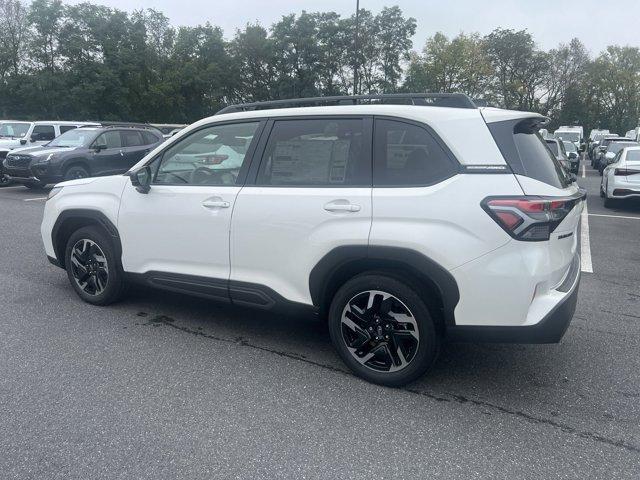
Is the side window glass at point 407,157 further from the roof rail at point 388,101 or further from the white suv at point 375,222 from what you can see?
the roof rail at point 388,101

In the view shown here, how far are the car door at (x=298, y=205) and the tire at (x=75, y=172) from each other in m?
10.5

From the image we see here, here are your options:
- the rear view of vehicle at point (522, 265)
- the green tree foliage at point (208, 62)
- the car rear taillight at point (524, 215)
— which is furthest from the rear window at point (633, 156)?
the green tree foliage at point (208, 62)

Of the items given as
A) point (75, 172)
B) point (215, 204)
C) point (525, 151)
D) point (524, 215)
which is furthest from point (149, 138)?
point (524, 215)

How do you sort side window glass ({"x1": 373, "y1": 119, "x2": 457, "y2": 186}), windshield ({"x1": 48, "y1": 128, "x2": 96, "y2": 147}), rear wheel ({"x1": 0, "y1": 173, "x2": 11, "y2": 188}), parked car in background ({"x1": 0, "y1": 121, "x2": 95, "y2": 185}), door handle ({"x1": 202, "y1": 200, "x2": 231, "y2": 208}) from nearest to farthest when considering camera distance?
side window glass ({"x1": 373, "y1": 119, "x2": 457, "y2": 186})
door handle ({"x1": 202, "y1": 200, "x2": 231, "y2": 208})
windshield ({"x1": 48, "y1": 128, "x2": 96, "y2": 147})
rear wheel ({"x1": 0, "y1": 173, "x2": 11, "y2": 188})
parked car in background ({"x1": 0, "y1": 121, "x2": 95, "y2": 185})

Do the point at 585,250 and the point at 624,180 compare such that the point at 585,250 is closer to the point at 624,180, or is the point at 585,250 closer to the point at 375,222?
the point at 624,180

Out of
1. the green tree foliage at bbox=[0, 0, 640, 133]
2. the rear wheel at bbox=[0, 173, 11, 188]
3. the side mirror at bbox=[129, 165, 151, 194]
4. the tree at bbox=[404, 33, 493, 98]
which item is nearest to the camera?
the side mirror at bbox=[129, 165, 151, 194]

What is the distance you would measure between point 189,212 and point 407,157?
1.72m

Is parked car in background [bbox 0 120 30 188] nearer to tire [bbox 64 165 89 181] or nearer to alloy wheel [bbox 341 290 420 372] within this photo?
tire [bbox 64 165 89 181]

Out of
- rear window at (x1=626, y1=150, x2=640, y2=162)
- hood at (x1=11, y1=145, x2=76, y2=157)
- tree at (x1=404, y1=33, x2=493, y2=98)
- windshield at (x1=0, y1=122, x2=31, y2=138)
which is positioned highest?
tree at (x1=404, y1=33, x2=493, y2=98)

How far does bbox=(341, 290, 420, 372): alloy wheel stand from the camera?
335 cm

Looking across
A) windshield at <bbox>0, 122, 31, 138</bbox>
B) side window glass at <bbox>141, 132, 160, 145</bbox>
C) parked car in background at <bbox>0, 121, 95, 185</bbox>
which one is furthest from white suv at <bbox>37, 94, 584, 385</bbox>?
windshield at <bbox>0, 122, 31, 138</bbox>

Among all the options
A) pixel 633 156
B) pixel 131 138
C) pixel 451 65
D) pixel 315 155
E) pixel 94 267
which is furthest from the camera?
pixel 451 65

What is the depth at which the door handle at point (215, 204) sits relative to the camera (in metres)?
3.88

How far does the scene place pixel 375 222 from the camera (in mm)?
3307
